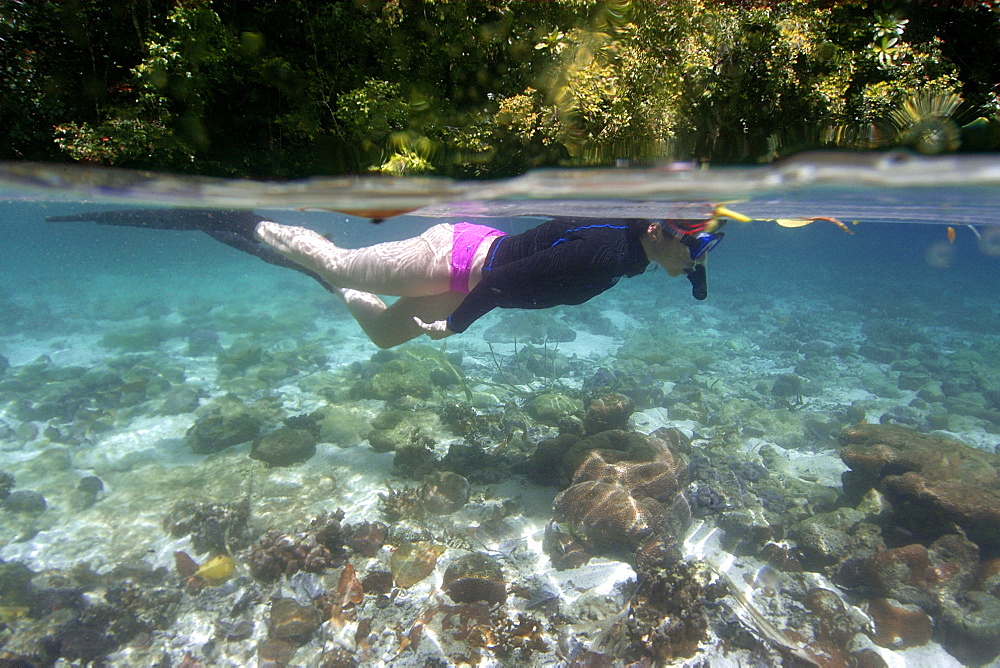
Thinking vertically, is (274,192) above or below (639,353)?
above

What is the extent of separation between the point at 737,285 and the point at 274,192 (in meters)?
30.8

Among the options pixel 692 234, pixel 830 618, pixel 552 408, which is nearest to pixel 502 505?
pixel 552 408

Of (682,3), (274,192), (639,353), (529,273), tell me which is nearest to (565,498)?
(529,273)

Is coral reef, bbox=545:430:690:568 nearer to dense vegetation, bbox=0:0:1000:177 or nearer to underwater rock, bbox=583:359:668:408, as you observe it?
underwater rock, bbox=583:359:668:408

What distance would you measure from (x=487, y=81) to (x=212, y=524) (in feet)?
21.8

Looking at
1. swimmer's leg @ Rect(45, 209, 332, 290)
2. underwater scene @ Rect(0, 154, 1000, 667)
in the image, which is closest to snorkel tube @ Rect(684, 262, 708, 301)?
underwater scene @ Rect(0, 154, 1000, 667)

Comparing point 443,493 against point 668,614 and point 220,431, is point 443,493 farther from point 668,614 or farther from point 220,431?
point 220,431

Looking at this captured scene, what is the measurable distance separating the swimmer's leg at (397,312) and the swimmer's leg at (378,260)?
21 centimetres

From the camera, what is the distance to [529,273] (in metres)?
4.82

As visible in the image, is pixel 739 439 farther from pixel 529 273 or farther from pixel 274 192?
pixel 274 192

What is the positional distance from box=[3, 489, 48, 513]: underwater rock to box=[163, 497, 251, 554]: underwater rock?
2.05 metres

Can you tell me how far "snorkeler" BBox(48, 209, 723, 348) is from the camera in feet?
15.4

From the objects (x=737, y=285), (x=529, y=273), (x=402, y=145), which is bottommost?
(x=737, y=285)

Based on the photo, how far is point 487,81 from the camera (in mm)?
5012
